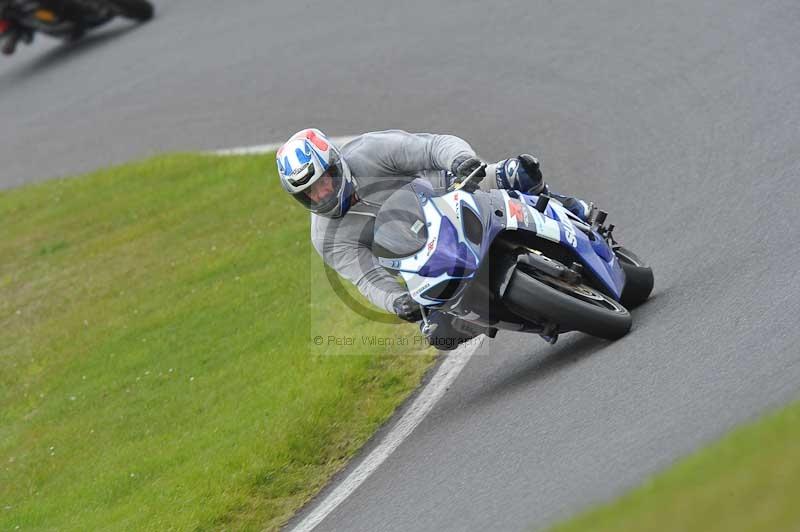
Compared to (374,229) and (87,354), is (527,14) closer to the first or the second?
(87,354)

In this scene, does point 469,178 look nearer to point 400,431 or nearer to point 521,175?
point 521,175

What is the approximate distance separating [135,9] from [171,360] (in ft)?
32.2

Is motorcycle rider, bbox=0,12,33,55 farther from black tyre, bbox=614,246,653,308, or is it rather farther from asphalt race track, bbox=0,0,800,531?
black tyre, bbox=614,246,653,308

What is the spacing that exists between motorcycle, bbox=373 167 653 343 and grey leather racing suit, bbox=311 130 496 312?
0.25 m

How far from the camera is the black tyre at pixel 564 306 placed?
693 centimetres

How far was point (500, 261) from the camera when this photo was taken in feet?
23.7

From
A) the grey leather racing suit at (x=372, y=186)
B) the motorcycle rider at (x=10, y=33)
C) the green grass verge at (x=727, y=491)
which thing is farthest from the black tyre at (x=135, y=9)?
the green grass verge at (x=727, y=491)

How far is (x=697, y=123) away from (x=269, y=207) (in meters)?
4.40

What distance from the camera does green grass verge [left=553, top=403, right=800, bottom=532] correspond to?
13.5ft

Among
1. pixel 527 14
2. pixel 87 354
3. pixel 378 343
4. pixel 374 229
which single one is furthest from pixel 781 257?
Answer: pixel 527 14

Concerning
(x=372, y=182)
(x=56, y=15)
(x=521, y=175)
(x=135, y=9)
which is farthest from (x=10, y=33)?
(x=521, y=175)

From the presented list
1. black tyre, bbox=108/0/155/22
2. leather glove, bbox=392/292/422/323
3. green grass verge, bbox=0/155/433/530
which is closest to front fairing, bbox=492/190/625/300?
leather glove, bbox=392/292/422/323

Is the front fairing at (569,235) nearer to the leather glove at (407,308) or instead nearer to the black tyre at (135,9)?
the leather glove at (407,308)

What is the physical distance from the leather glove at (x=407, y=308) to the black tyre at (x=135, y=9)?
41.2 ft
